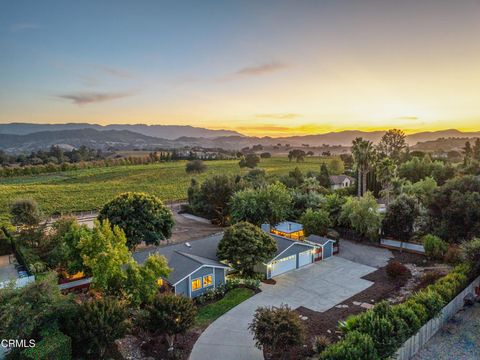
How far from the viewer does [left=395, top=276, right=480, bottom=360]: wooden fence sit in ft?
47.1

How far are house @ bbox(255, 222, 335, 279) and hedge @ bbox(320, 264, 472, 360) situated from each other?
31.2 ft

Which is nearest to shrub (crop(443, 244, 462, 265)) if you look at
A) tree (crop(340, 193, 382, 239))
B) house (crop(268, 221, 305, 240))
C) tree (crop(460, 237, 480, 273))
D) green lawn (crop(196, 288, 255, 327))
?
tree (crop(460, 237, 480, 273))

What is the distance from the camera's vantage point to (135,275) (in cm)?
1725

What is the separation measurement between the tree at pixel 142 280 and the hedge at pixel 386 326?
949 cm

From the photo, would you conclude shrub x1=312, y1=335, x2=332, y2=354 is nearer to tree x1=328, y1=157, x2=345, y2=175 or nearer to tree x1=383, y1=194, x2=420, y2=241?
tree x1=383, y1=194, x2=420, y2=241

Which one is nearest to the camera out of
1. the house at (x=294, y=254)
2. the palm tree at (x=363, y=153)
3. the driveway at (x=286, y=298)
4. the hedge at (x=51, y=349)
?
the hedge at (x=51, y=349)

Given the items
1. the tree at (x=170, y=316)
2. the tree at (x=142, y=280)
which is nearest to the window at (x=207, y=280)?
the tree at (x=142, y=280)

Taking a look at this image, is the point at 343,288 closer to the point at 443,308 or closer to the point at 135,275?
the point at 443,308

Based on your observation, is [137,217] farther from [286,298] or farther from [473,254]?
[473,254]

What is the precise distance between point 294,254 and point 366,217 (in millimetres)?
10096

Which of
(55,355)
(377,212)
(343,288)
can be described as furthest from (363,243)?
(55,355)

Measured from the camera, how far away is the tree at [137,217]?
2833cm

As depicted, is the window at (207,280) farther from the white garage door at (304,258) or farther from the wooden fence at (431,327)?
the wooden fence at (431,327)

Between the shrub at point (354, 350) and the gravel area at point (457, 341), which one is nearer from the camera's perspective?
the shrub at point (354, 350)
